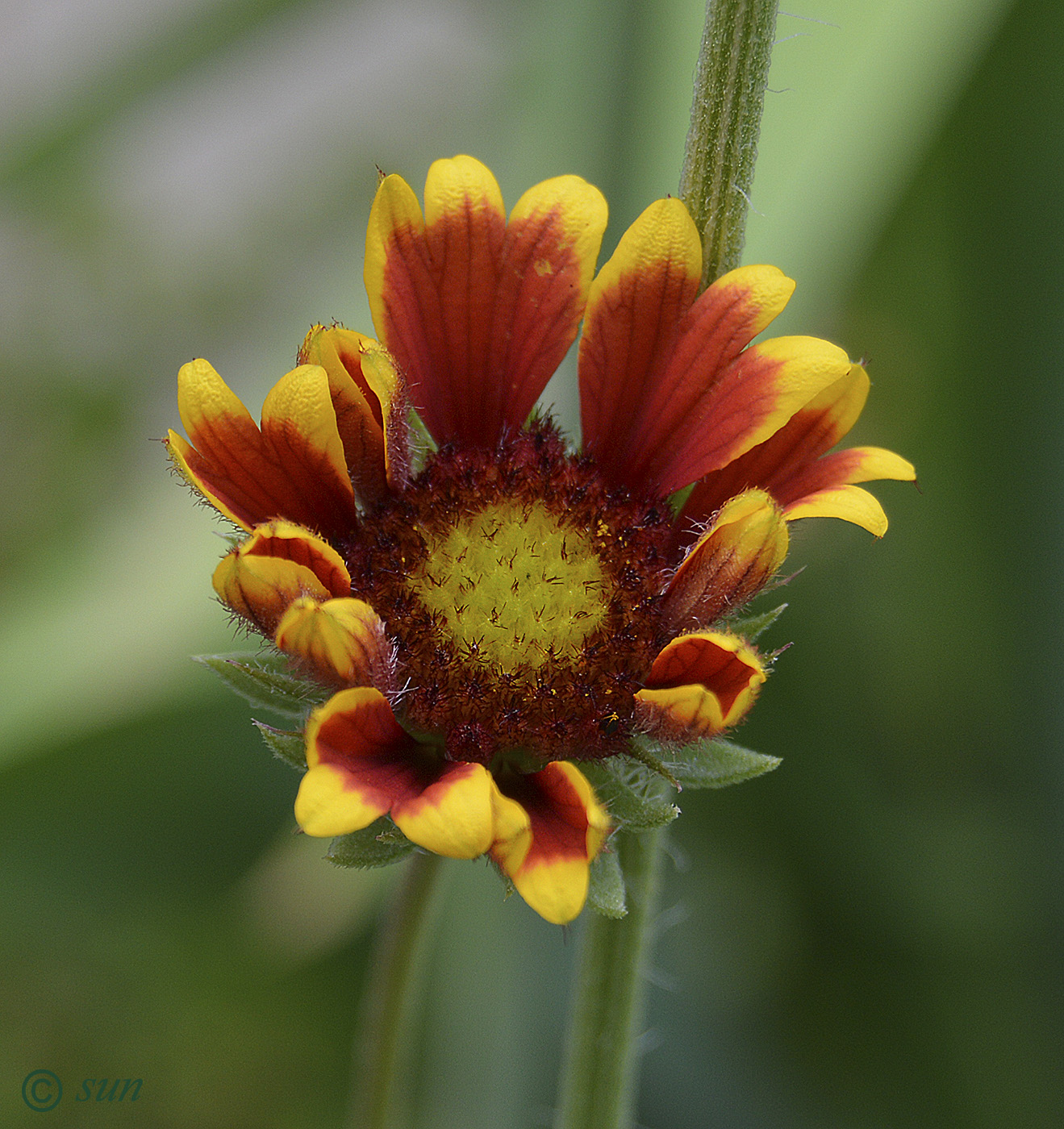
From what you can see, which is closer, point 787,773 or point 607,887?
point 607,887

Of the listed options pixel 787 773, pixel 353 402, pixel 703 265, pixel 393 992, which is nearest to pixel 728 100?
pixel 703 265

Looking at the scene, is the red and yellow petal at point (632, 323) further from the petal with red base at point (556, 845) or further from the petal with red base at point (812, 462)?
the petal with red base at point (556, 845)

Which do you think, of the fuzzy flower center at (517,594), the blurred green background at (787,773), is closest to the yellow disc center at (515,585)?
the fuzzy flower center at (517,594)

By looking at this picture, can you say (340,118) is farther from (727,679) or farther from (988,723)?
(727,679)

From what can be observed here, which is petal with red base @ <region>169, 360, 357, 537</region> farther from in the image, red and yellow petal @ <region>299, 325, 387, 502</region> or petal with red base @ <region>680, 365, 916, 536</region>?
petal with red base @ <region>680, 365, 916, 536</region>

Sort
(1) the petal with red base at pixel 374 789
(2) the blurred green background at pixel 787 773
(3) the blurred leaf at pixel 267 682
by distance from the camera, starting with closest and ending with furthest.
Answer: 1. (1) the petal with red base at pixel 374 789
2. (3) the blurred leaf at pixel 267 682
3. (2) the blurred green background at pixel 787 773

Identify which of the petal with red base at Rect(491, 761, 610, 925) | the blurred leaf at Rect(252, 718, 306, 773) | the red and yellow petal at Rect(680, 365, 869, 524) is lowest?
the petal with red base at Rect(491, 761, 610, 925)

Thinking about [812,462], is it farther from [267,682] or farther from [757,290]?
[267,682]

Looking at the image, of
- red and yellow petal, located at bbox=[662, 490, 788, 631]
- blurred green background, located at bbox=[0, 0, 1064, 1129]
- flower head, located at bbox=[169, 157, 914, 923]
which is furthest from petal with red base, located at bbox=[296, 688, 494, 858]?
blurred green background, located at bbox=[0, 0, 1064, 1129]
